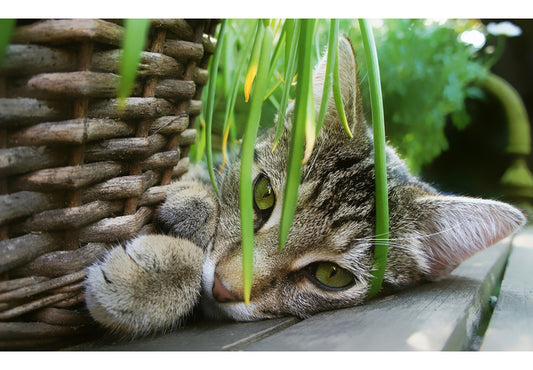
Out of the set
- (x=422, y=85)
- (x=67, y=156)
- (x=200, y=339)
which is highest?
(x=422, y=85)

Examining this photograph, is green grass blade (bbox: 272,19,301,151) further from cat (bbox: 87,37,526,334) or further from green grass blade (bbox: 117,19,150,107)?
green grass blade (bbox: 117,19,150,107)

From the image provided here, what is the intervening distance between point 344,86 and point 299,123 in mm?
348

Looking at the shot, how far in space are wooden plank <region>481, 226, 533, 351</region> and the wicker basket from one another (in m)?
0.63

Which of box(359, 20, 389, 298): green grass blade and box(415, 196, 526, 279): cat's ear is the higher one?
box(359, 20, 389, 298): green grass blade

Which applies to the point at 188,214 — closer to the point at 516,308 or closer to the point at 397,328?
the point at 397,328

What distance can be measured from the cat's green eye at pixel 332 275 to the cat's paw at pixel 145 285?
241 millimetres

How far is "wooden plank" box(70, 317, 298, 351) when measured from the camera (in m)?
0.60

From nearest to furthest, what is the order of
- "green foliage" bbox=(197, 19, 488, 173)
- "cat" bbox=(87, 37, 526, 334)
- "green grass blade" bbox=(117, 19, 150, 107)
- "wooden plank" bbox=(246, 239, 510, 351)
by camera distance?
"green grass blade" bbox=(117, 19, 150, 107) → "wooden plank" bbox=(246, 239, 510, 351) → "cat" bbox=(87, 37, 526, 334) → "green foliage" bbox=(197, 19, 488, 173)

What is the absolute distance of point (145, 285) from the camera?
0.68 metres

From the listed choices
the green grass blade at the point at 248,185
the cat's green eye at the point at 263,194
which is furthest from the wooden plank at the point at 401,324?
the cat's green eye at the point at 263,194

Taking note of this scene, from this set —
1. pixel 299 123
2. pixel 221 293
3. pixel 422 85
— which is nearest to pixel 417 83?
pixel 422 85

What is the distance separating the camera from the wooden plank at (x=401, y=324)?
0.58m

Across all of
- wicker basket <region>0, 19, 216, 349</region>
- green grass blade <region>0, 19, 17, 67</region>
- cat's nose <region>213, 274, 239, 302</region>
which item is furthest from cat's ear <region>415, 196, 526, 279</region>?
green grass blade <region>0, 19, 17, 67</region>

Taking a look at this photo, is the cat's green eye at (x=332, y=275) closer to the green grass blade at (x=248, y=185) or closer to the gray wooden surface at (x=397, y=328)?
the gray wooden surface at (x=397, y=328)
